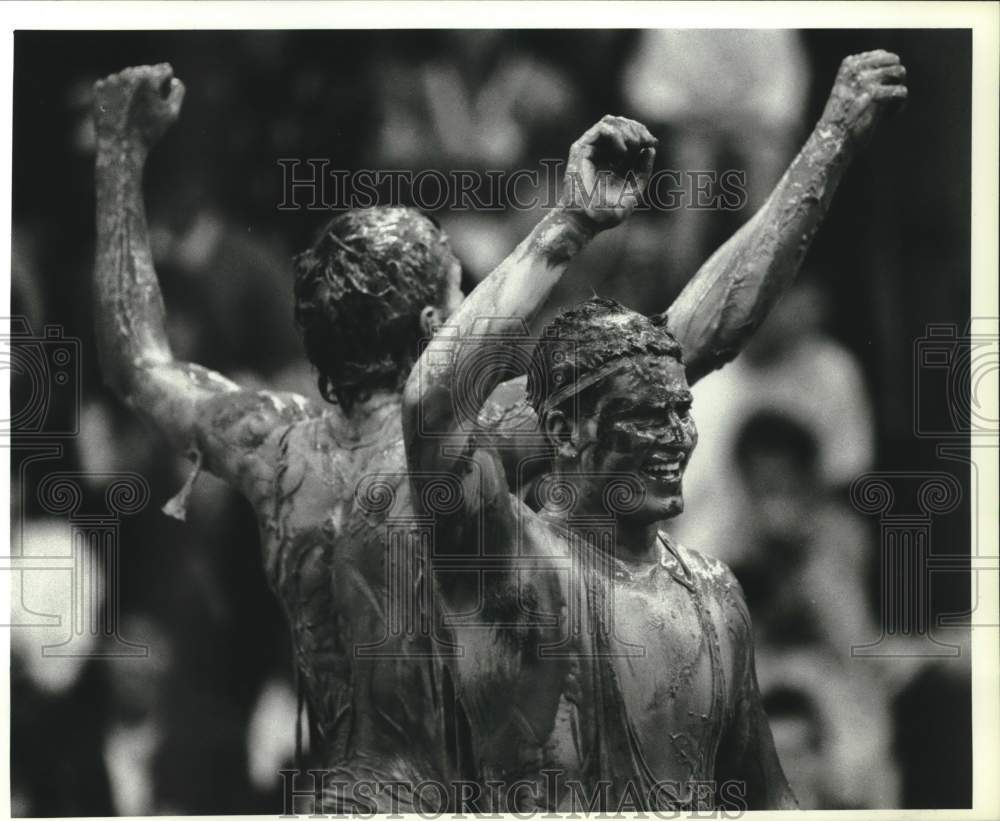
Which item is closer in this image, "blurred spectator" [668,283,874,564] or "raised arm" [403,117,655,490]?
"raised arm" [403,117,655,490]

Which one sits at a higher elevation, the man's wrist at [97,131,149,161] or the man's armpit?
the man's wrist at [97,131,149,161]

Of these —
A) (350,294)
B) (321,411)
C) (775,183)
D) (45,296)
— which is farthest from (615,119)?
(45,296)

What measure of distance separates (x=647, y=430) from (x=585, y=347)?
0.21m

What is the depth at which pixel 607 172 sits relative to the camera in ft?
10.6

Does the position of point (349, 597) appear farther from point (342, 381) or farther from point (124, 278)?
point (124, 278)

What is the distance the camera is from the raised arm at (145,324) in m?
3.45

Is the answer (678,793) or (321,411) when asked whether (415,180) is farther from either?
(678,793)

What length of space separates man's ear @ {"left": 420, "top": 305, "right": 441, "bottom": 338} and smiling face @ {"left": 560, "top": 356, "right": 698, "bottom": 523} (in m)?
0.37

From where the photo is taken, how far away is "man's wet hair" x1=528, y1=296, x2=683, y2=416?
10.6ft

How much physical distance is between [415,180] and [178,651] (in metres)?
1.15

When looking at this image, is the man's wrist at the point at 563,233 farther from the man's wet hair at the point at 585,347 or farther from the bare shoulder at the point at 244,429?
the bare shoulder at the point at 244,429

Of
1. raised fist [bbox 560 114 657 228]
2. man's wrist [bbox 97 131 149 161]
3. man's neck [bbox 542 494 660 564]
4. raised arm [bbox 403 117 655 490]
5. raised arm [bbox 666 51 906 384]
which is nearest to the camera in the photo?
raised arm [bbox 403 117 655 490]

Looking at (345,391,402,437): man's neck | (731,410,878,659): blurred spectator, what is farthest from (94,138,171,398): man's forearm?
(731,410,878,659): blurred spectator

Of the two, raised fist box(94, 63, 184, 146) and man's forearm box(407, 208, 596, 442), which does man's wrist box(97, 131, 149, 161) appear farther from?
man's forearm box(407, 208, 596, 442)
